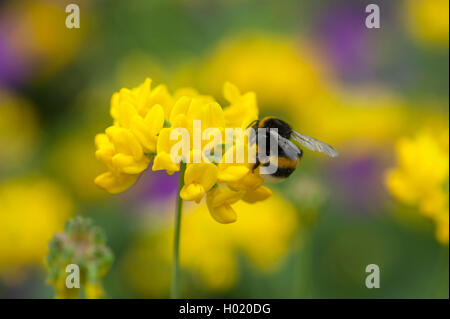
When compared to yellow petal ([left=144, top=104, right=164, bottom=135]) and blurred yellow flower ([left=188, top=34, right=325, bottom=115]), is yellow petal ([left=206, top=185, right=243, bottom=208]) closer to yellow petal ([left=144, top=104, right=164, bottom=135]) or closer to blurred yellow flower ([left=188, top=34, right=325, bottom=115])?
yellow petal ([left=144, top=104, right=164, bottom=135])

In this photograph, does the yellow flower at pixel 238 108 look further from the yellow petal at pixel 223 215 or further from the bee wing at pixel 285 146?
the yellow petal at pixel 223 215

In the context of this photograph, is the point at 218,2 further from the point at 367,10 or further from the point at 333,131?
the point at 333,131

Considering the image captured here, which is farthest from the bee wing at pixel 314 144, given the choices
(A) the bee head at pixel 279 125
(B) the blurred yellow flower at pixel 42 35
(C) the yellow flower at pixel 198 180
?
(B) the blurred yellow flower at pixel 42 35

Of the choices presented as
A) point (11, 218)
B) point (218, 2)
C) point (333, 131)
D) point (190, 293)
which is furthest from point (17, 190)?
point (218, 2)

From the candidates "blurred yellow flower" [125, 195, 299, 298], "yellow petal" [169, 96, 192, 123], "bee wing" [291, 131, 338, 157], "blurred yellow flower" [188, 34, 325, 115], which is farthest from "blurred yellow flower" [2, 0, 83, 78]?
"yellow petal" [169, 96, 192, 123]

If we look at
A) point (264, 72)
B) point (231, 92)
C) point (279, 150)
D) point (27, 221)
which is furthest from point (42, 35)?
point (279, 150)

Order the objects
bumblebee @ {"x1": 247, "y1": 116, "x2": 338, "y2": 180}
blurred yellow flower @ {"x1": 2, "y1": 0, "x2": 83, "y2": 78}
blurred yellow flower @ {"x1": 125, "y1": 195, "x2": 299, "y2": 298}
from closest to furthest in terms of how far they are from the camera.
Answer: bumblebee @ {"x1": 247, "y1": 116, "x2": 338, "y2": 180}, blurred yellow flower @ {"x1": 125, "y1": 195, "x2": 299, "y2": 298}, blurred yellow flower @ {"x1": 2, "y1": 0, "x2": 83, "y2": 78}
